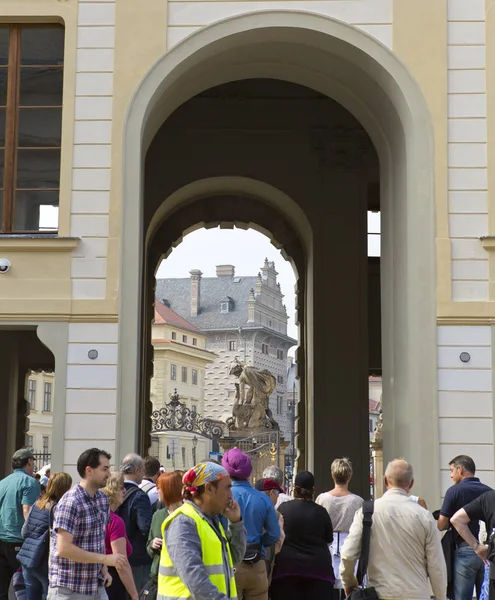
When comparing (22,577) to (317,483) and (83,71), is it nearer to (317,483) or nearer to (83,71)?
(83,71)

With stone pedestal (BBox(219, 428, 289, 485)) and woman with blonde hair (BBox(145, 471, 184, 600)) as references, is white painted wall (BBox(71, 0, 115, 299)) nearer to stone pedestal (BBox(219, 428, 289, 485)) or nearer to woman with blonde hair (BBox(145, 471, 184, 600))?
woman with blonde hair (BBox(145, 471, 184, 600))

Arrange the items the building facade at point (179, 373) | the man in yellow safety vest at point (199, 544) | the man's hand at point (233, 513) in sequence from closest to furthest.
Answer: the man in yellow safety vest at point (199, 544) → the man's hand at point (233, 513) → the building facade at point (179, 373)

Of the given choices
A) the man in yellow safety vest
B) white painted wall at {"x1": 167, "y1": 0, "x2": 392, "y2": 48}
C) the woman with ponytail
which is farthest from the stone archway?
the man in yellow safety vest

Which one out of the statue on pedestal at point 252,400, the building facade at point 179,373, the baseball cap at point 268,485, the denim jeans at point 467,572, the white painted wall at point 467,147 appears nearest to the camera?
the denim jeans at point 467,572

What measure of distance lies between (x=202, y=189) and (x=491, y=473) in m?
10.9

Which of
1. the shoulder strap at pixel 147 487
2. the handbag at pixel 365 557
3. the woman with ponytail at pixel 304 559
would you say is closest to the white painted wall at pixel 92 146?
the shoulder strap at pixel 147 487

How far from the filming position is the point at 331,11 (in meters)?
14.3

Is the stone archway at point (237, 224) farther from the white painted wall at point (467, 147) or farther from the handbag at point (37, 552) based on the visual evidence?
the handbag at point (37, 552)

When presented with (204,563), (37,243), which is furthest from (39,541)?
(37,243)

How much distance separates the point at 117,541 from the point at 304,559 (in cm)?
166

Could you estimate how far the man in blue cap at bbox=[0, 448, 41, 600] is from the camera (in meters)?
10.5

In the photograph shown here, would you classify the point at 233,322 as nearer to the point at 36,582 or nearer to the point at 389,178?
the point at 389,178

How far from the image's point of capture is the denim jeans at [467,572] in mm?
9398

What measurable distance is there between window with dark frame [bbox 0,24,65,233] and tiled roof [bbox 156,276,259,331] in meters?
88.8
